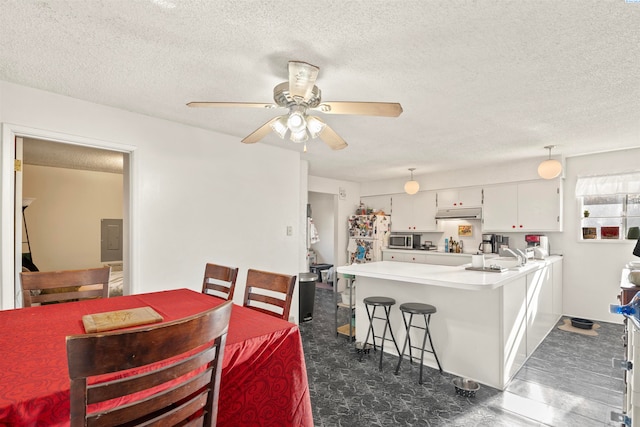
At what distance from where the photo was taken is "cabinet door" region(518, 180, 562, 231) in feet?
14.5

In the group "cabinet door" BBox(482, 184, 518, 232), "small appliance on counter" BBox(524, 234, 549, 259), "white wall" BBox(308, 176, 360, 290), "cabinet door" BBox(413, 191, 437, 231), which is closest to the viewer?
"small appliance on counter" BBox(524, 234, 549, 259)

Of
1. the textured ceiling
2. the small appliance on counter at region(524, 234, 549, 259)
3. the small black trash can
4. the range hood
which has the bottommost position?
the small black trash can

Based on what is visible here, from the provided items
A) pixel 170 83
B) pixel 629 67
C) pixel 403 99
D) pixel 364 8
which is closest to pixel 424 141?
pixel 403 99

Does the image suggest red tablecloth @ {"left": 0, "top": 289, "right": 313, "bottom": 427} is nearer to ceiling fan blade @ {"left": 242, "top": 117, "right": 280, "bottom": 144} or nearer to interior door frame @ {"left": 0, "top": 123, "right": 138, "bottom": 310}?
interior door frame @ {"left": 0, "top": 123, "right": 138, "bottom": 310}

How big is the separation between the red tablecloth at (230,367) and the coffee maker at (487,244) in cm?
458

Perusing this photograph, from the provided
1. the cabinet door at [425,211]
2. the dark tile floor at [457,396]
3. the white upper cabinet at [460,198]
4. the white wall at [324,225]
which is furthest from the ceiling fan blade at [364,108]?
the white wall at [324,225]

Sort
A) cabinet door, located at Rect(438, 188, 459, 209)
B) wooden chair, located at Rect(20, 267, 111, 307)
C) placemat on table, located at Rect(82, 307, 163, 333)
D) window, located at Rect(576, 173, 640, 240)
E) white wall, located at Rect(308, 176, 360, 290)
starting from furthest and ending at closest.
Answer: white wall, located at Rect(308, 176, 360, 290) < cabinet door, located at Rect(438, 188, 459, 209) < window, located at Rect(576, 173, 640, 240) < wooden chair, located at Rect(20, 267, 111, 307) < placemat on table, located at Rect(82, 307, 163, 333)

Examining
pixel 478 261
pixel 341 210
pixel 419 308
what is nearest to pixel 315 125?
pixel 419 308

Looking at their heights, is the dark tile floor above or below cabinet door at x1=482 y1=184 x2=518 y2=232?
below

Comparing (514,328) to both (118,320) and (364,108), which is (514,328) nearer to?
(364,108)

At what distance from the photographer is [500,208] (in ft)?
16.2

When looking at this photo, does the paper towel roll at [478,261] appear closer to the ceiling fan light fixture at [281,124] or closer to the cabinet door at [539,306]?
the cabinet door at [539,306]

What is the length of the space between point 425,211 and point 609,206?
8.30 ft

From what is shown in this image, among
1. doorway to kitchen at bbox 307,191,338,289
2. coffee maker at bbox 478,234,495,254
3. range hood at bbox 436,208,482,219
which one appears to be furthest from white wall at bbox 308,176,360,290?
coffee maker at bbox 478,234,495,254
